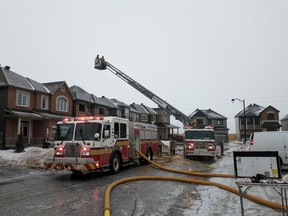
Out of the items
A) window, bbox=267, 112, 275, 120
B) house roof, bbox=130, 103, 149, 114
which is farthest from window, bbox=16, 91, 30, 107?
window, bbox=267, 112, 275, 120

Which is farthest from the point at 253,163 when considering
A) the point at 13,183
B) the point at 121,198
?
the point at 13,183

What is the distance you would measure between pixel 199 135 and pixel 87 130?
1030cm

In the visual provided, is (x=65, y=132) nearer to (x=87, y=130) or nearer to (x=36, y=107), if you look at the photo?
(x=87, y=130)

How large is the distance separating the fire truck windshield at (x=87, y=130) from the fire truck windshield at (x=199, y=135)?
9.62 metres

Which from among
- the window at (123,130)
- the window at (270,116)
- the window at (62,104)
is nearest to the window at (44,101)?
the window at (62,104)

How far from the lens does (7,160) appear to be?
56.5 ft

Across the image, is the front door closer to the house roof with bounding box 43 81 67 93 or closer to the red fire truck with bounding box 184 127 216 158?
the house roof with bounding box 43 81 67 93

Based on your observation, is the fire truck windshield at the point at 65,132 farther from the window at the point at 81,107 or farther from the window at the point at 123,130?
the window at the point at 81,107

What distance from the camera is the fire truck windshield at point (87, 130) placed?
37.1 ft

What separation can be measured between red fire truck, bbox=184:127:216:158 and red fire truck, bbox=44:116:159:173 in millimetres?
6950

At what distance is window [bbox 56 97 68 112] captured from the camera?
33625 millimetres

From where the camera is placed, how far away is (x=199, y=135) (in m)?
19.4

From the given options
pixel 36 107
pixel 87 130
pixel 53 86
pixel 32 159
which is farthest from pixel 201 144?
pixel 53 86

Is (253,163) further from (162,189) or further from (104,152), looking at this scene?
(104,152)
